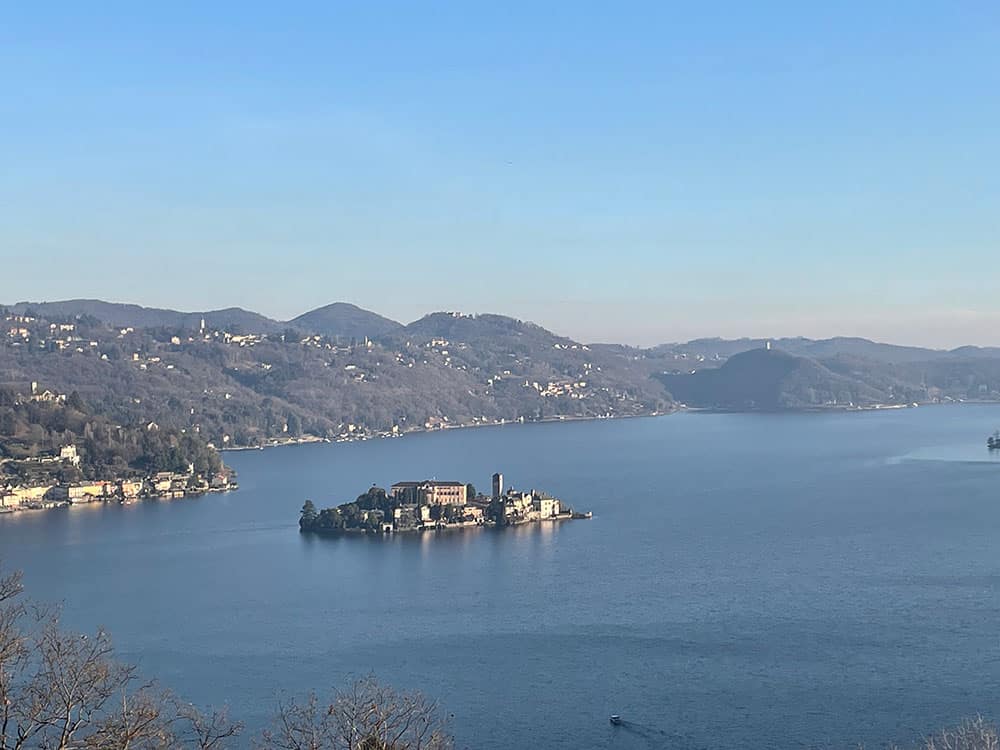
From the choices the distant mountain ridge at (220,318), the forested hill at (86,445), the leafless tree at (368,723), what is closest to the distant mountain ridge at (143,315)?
the distant mountain ridge at (220,318)

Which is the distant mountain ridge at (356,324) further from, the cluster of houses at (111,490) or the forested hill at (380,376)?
the cluster of houses at (111,490)

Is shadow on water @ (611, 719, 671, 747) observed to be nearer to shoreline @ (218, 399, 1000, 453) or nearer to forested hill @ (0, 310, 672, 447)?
forested hill @ (0, 310, 672, 447)

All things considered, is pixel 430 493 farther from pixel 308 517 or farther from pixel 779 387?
pixel 779 387

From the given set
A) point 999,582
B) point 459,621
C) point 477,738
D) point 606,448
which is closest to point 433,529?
point 459,621

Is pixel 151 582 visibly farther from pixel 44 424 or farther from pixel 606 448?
pixel 606 448

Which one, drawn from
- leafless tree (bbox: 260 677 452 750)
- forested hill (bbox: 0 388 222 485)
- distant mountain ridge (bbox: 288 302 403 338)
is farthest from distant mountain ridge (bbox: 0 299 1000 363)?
leafless tree (bbox: 260 677 452 750)

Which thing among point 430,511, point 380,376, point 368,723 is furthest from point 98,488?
point 380,376
